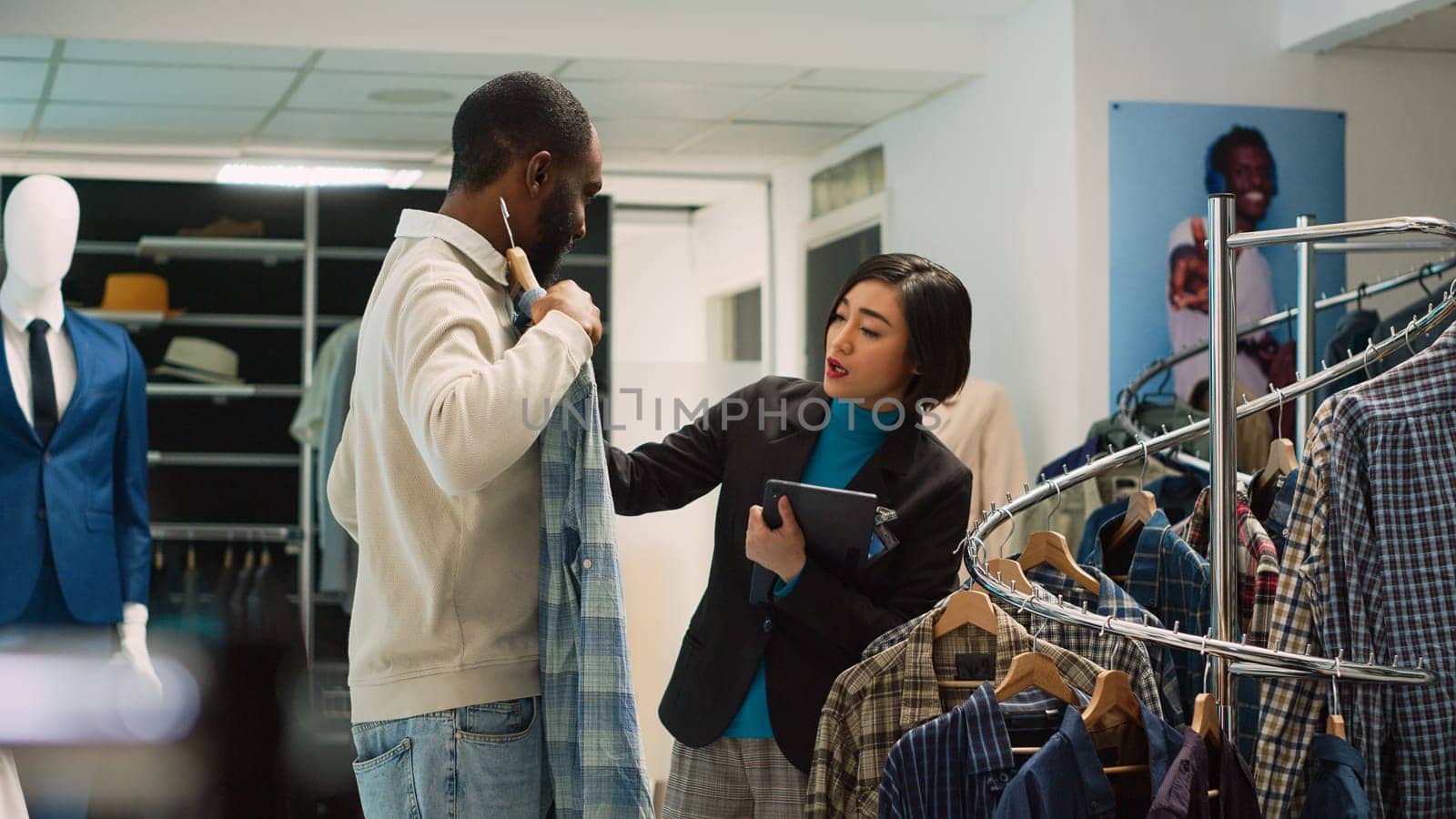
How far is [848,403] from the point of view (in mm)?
2221

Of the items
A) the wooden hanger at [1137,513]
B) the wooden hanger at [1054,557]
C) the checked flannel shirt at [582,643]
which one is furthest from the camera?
the wooden hanger at [1137,513]

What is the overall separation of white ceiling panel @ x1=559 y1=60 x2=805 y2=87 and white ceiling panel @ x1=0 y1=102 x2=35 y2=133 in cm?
208

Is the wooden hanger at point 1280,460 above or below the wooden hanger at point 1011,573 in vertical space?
above

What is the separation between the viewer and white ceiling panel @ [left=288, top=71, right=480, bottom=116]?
506 cm

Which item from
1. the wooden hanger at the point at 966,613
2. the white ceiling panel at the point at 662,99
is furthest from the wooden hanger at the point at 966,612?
the white ceiling panel at the point at 662,99

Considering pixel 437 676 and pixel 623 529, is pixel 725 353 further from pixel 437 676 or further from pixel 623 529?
pixel 437 676

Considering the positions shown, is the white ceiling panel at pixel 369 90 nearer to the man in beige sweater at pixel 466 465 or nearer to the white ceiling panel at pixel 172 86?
the white ceiling panel at pixel 172 86

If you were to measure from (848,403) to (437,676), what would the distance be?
2.71ft

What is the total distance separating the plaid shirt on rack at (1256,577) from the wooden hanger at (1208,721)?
31 cm

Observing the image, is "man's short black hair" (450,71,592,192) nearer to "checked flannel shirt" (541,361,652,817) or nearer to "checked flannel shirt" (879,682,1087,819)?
"checked flannel shirt" (541,361,652,817)

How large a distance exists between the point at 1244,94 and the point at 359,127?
337cm

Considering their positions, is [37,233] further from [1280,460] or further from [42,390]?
[1280,460]

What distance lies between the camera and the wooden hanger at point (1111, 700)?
72.0 inches

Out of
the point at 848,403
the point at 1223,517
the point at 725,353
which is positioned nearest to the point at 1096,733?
the point at 1223,517
